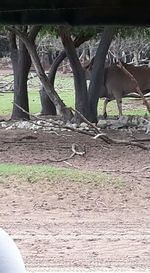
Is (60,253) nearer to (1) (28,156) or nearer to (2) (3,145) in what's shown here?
(1) (28,156)

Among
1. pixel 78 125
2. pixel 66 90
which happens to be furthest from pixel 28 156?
pixel 66 90

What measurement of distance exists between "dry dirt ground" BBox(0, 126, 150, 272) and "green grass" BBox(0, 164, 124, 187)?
137mm

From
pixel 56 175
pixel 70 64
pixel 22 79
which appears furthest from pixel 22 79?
pixel 56 175

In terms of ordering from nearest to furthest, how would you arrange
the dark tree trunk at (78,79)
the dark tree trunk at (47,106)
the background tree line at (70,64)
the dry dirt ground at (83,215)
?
the dry dirt ground at (83,215)
the background tree line at (70,64)
the dark tree trunk at (78,79)
the dark tree trunk at (47,106)

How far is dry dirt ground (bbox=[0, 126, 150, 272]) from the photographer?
5508 mm

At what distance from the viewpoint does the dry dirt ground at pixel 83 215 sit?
18.1 ft

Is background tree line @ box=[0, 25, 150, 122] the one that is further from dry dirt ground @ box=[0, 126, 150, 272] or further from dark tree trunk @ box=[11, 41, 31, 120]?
dry dirt ground @ box=[0, 126, 150, 272]

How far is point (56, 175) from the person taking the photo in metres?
9.20

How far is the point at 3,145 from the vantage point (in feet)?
41.8

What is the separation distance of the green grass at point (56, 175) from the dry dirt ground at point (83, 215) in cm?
14

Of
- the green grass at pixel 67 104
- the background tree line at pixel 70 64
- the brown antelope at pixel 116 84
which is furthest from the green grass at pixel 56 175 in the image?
the green grass at pixel 67 104

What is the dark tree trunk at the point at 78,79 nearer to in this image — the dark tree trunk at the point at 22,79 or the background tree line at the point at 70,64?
the background tree line at the point at 70,64

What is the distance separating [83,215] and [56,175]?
1.92 meters
